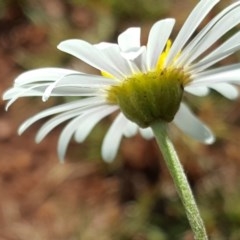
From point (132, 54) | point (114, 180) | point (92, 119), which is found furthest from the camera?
point (114, 180)

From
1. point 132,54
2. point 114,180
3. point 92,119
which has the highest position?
point 114,180

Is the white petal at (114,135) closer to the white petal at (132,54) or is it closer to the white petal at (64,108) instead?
Answer: the white petal at (64,108)

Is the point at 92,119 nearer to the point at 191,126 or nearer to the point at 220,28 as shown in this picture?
the point at 191,126

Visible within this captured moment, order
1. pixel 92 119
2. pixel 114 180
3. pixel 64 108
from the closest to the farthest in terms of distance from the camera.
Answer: pixel 64 108, pixel 92 119, pixel 114 180

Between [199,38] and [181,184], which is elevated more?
[199,38]

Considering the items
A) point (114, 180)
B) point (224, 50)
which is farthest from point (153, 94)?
point (114, 180)

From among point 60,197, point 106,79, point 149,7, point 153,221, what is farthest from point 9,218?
point 106,79

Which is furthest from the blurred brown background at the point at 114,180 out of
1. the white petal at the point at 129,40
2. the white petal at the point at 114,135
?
the white petal at the point at 129,40
